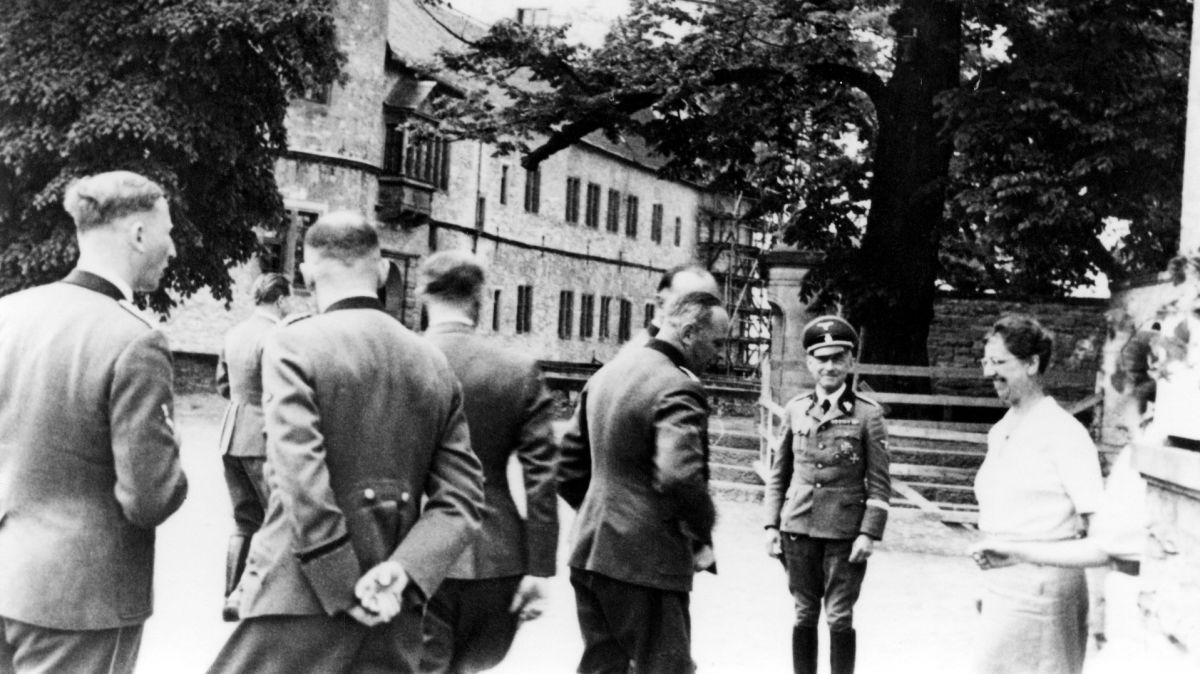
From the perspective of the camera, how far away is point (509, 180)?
45.7 metres

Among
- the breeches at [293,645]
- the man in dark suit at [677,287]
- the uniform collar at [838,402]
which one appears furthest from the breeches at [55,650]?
the uniform collar at [838,402]

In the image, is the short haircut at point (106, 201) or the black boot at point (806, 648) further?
the black boot at point (806, 648)

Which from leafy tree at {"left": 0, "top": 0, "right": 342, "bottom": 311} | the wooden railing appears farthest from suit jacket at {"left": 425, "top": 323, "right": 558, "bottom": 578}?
leafy tree at {"left": 0, "top": 0, "right": 342, "bottom": 311}

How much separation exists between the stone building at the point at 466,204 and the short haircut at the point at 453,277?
672 inches

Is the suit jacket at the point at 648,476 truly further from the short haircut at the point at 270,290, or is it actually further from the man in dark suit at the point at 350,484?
the short haircut at the point at 270,290

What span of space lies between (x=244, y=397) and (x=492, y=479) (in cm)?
243

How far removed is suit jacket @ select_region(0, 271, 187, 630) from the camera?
3.79 m

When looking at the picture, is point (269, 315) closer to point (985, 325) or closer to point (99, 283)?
point (99, 283)

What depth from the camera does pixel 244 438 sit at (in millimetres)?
7102

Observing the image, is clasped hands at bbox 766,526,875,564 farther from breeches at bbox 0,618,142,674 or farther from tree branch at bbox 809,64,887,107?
tree branch at bbox 809,64,887,107

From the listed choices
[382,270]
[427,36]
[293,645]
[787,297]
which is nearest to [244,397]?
[382,270]

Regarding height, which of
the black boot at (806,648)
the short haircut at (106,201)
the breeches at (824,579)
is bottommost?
the black boot at (806,648)

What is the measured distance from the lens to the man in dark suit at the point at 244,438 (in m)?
7.11

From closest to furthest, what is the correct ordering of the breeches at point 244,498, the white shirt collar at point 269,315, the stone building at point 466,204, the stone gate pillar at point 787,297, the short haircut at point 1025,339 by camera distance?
the short haircut at point 1025,339 → the breeches at point 244,498 → the white shirt collar at point 269,315 → the stone gate pillar at point 787,297 → the stone building at point 466,204
